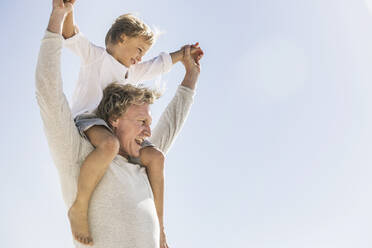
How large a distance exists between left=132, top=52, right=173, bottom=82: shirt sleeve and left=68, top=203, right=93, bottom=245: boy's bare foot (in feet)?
6.12

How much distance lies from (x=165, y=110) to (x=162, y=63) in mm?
761

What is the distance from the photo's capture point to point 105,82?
354cm

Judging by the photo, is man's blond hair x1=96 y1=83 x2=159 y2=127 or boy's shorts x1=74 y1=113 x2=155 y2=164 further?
man's blond hair x1=96 y1=83 x2=159 y2=127

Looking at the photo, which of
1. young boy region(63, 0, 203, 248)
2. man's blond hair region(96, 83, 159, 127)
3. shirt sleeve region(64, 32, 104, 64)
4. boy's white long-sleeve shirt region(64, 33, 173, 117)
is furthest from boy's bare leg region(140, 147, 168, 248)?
shirt sleeve region(64, 32, 104, 64)

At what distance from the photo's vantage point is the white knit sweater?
2.32 meters

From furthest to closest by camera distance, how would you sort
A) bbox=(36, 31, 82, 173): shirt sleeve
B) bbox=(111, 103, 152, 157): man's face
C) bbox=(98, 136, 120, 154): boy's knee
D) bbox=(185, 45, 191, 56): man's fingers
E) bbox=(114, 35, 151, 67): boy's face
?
bbox=(185, 45, 191, 56): man's fingers
bbox=(114, 35, 151, 67): boy's face
bbox=(111, 103, 152, 157): man's face
bbox=(98, 136, 120, 154): boy's knee
bbox=(36, 31, 82, 173): shirt sleeve

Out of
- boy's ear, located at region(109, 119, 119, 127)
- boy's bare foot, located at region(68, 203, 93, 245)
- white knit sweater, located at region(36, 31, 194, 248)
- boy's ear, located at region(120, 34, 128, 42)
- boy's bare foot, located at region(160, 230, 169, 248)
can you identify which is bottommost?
boy's bare foot, located at region(160, 230, 169, 248)

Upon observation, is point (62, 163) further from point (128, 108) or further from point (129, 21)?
point (129, 21)

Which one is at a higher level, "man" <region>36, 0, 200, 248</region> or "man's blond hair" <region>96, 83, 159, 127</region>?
"man's blond hair" <region>96, 83, 159, 127</region>

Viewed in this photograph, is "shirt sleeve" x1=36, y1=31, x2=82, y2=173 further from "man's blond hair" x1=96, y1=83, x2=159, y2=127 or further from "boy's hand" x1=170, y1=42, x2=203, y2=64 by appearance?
"boy's hand" x1=170, y1=42, x2=203, y2=64

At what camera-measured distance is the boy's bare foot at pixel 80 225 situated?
2359 mm

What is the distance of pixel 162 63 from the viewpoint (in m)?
4.14

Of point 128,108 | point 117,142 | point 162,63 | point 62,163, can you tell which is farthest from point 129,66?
point 62,163

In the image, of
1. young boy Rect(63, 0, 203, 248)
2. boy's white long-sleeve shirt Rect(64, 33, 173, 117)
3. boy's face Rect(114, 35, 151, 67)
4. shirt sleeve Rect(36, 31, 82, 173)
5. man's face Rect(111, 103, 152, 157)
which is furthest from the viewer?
boy's face Rect(114, 35, 151, 67)
